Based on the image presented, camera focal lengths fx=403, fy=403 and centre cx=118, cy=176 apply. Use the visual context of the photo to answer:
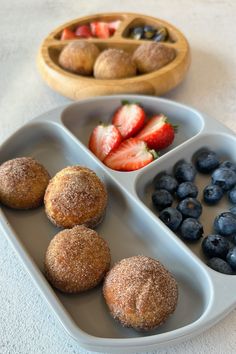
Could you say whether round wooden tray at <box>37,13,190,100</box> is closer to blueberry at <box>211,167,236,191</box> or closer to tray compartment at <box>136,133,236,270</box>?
tray compartment at <box>136,133,236,270</box>

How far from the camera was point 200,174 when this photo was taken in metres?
1.25

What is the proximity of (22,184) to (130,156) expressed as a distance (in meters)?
0.33

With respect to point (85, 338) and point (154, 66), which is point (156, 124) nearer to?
point (154, 66)

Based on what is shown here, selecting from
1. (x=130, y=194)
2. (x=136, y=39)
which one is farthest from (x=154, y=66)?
(x=130, y=194)

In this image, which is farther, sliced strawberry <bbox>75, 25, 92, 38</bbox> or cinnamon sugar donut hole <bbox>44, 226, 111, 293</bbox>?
sliced strawberry <bbox>75, 25, 92, 38</bbox>

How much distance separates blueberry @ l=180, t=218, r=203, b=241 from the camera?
1016 mm

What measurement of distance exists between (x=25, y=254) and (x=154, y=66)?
2.92ft

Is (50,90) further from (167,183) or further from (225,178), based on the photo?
(225,178)

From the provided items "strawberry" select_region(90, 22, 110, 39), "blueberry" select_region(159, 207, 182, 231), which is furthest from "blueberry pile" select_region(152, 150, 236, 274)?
→ "strawberry" select_region(90, 22, 110, 39)

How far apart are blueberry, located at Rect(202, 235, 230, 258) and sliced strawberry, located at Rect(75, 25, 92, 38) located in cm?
113

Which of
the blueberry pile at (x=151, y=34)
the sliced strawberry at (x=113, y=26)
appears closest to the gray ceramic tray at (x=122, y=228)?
the blueberry pile at (x=151, y=34)

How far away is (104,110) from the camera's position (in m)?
1.40

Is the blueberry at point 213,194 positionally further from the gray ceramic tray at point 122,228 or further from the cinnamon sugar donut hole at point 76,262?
the cinnamon sugar donut hole at point 76,262

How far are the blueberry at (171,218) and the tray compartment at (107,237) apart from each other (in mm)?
40
